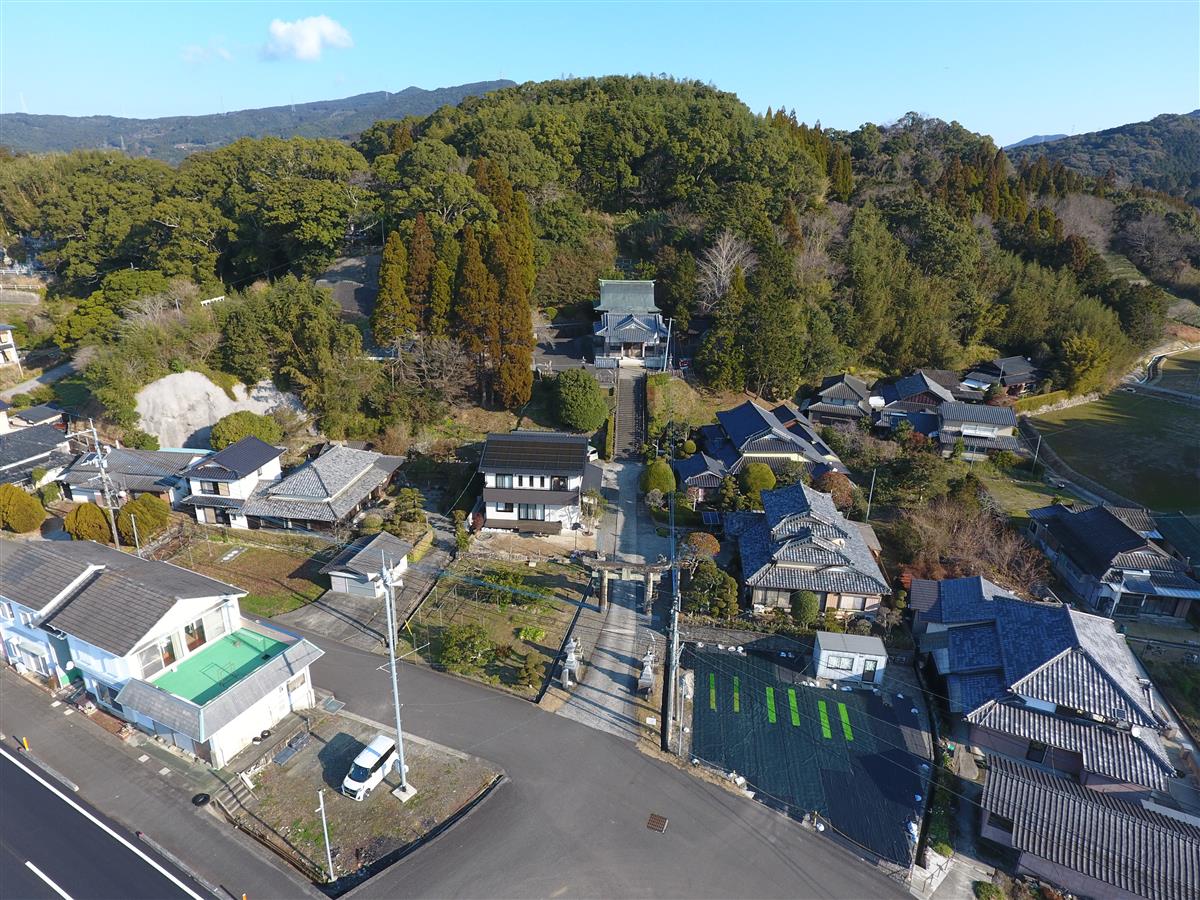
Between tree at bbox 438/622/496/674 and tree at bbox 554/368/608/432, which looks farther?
tree at bbox 554/368/608/432

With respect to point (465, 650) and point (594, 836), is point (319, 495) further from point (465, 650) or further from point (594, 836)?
point (594, 836)

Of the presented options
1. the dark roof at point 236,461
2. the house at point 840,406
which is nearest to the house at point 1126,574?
the house at point 840,406

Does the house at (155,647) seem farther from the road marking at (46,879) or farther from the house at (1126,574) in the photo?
the house at (1126,574)

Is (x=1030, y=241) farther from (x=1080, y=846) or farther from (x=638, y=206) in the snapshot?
(x=1080, y=846)

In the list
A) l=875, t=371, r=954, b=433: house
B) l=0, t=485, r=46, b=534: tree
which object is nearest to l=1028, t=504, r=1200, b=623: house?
l=875, t=371, r=954, b=433: house

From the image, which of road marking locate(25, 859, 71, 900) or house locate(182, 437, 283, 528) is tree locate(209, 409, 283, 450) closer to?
house locate(182, 437, 283, 528)
